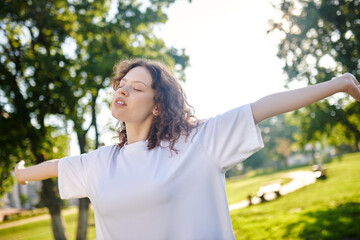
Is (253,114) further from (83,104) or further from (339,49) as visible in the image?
(339,49)

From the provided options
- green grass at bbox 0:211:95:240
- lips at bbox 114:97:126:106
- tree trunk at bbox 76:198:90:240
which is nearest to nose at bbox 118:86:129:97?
lips at bbox 114:97:126:106

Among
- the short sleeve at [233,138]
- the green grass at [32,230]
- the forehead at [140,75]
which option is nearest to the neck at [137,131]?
the forehead at [140,75]

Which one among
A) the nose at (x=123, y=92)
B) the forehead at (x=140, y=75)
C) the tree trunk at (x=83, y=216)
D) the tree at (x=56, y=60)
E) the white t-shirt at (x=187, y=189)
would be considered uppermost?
the tree at (x=56, y=60)

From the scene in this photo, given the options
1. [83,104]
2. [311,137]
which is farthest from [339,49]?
[83,104]

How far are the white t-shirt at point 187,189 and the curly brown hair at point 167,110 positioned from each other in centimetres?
14

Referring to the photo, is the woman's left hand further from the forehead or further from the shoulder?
the shoulder

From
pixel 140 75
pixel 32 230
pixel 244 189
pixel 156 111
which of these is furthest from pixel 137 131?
pixel 244 189

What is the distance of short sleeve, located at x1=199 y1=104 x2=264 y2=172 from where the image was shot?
1397 mm

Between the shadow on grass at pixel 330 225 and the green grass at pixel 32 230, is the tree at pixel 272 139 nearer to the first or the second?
the green grass at pixel 32 230

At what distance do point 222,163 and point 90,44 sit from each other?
971cm

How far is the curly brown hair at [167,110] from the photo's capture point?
1.69 m

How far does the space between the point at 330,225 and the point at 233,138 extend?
772cm

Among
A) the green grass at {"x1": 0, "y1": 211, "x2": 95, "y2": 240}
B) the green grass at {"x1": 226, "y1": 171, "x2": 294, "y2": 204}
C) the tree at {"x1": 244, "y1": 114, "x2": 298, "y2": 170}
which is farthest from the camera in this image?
the tree at {"x1": 244, "y1": 114, "x2": 298, "y2": 170}

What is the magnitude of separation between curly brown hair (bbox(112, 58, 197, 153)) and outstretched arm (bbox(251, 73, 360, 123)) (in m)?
0.42
